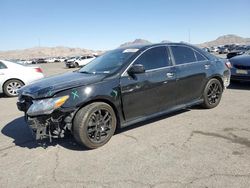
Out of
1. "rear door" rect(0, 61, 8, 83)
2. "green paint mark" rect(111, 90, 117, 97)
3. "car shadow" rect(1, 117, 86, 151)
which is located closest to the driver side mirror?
"green paint mark" rect(111, 90, 117, 97)

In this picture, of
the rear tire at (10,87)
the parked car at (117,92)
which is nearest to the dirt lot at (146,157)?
the parked car at (117,92)

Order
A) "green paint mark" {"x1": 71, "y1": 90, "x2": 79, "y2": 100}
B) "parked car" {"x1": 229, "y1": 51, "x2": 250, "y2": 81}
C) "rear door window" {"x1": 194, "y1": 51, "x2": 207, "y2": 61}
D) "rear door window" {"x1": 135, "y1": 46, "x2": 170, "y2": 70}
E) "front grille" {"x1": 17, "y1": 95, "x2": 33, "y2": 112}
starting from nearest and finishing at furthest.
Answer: "green paint mark" {"x1": 71, "y1": 90, "x2": 79, "y2": 100} < "front grille" {"x1": 17, "y1": 95, "x2": 33, "y2": 112} < "rear door window" {"x1": 135, "y1": 46, "x2": 170, "y2": 70} < "rear door window" {"x1": 194, "y1": 51, "x2": 207, "y2": 61} < "parked car" {"x1": 229, "y1": 51, "x2": 250, "y2": 81}

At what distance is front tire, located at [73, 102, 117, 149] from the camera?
408 centimetres

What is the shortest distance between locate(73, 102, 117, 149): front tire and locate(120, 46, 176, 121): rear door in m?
0.35

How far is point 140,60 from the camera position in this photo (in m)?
4.91

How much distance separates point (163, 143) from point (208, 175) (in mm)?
1178

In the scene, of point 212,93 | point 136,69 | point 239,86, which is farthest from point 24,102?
point 239,86

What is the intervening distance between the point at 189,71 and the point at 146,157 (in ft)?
8.13

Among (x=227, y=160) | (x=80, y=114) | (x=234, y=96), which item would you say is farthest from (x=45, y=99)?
(x=234, y=96)

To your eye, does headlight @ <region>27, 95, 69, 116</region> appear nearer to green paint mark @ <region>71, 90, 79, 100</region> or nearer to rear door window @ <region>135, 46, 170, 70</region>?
green paint mark @ <region>71, 90, 79, 100</region>

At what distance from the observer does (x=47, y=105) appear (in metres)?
3.97

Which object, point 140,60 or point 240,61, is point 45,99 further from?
point 240,61

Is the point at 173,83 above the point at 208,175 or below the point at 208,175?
above

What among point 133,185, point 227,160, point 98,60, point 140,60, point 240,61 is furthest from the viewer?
point 240,61
